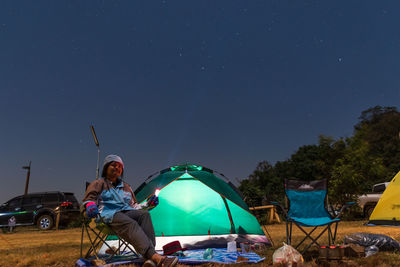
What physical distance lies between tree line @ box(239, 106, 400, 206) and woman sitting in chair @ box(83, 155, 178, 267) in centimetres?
150

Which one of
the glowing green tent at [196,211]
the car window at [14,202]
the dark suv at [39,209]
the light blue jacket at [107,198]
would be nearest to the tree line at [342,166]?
the glowing green tent at [196,211]

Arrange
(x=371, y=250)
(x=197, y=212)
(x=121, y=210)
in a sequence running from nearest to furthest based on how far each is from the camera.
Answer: (x=121, y=210) < (x=371, y=250) < (x=197, y=212)

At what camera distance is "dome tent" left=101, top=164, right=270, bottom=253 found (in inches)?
196

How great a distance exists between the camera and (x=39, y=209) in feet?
40.5

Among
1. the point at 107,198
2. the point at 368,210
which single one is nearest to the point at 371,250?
the point at 107,198

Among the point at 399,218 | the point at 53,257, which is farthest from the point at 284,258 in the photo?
the point at 399,218

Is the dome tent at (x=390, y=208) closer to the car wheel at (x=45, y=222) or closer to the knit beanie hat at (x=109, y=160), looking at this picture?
the knit beanie hat at (x=109, y=160)

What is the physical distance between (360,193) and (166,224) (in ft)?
37.4

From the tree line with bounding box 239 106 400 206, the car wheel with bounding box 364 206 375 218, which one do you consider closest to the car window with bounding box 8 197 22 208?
the tree line with bounding box 239 106 400 206

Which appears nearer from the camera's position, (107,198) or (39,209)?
(107,198)

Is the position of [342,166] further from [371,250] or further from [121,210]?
[121,210]

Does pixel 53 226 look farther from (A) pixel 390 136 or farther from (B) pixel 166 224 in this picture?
(A) pixel 390 136

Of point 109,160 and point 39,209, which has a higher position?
point 109,160

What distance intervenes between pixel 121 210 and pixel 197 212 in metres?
1.71
